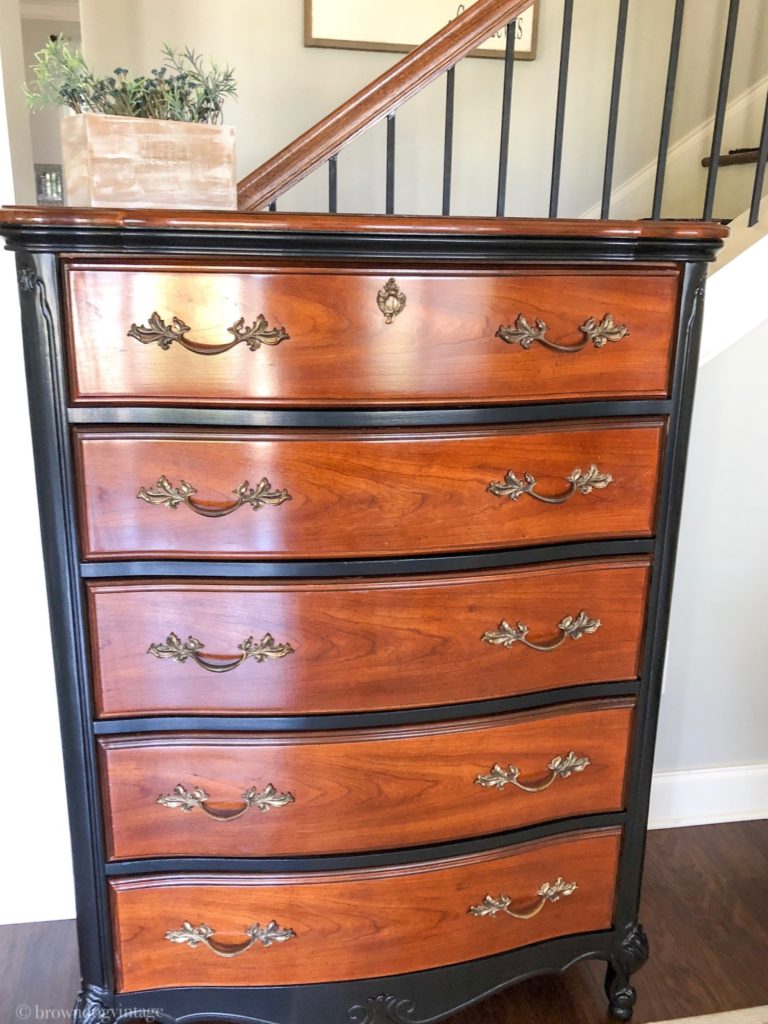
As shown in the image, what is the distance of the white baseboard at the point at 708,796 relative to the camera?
192 cm

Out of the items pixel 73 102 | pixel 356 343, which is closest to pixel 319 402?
pixel 356 343

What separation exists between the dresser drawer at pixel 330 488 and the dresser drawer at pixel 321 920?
0.50 metres

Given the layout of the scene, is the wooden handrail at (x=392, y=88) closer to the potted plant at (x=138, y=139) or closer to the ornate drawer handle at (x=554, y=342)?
the potted plant at (x=138, y=139)

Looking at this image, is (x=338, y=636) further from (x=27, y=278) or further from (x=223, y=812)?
(x=27, y=278)

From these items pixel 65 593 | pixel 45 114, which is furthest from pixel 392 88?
pixel 45 114

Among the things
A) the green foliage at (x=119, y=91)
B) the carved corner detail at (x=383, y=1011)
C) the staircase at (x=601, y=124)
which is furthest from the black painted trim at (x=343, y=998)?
the staircase at (x=601, y=124)

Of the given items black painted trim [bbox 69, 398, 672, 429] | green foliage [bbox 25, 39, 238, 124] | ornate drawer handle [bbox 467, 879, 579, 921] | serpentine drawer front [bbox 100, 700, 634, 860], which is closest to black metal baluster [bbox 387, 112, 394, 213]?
green foliage [bbox 25, 39, 238, 124]

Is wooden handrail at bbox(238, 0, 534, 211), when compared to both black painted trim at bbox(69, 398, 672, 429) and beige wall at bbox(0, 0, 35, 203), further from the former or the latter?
black painted trim at bbox(69, 398, 672, 429)

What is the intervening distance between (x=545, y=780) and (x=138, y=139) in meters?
1.07

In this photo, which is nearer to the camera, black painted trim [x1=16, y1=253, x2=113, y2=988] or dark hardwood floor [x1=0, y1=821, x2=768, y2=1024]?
black painted trim [x1=16, y1=253, x2=113, y2=988]

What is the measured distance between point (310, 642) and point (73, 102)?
0.76 metres

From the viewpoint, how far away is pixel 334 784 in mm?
1125

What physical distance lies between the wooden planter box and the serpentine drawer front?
0.71 m

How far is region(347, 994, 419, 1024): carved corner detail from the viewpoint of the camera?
1.21 metres
